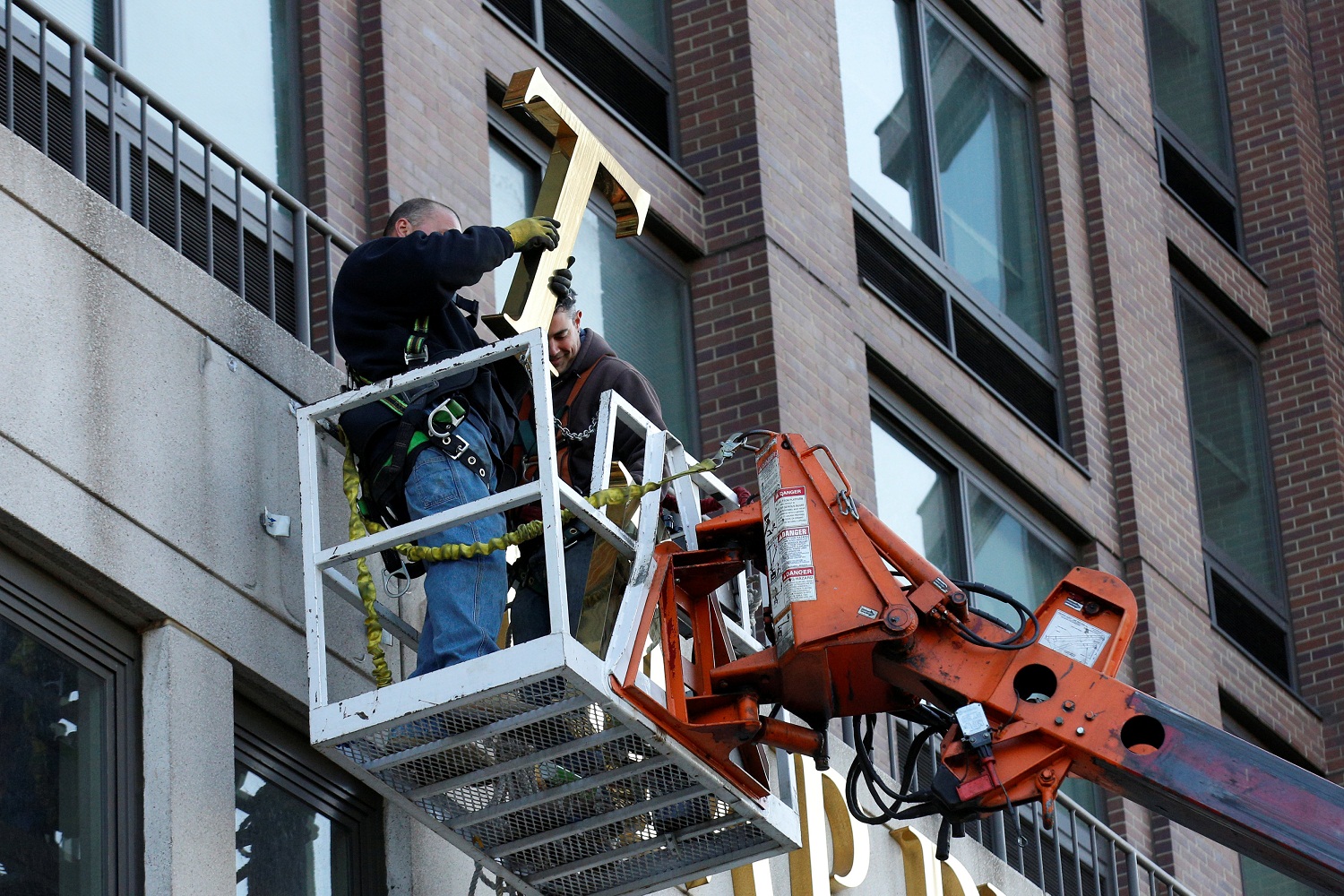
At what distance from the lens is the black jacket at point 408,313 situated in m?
10.1

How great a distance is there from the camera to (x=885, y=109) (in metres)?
21.3

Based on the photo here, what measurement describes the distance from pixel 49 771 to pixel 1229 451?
17442mm

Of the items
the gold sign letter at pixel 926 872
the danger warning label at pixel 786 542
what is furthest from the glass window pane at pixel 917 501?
the danger warning label at pixel 786 542

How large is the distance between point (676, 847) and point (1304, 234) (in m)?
17.1

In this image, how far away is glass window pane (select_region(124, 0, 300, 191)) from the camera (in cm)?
1427

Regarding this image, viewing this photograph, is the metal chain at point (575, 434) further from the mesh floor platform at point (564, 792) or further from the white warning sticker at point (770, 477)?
the mesh floor platform at point (564, 792)

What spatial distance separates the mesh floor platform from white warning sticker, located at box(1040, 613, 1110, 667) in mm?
1302

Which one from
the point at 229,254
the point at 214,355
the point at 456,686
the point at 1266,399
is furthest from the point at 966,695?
the point at 1266,399

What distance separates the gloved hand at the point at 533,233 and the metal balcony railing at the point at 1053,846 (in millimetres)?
5070

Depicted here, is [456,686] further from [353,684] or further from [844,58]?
[844,58]

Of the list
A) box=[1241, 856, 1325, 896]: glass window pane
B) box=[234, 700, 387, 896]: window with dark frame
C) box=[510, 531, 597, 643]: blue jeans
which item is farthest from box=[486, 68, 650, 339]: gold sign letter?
box=[1241, 856, 1325, 896]: glass window pane

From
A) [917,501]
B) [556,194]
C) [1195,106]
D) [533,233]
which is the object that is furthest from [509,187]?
[1195,106]

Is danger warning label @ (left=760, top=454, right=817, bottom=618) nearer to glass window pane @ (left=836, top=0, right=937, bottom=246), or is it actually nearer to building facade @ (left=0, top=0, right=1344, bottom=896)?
building facade @ (left=0, top=0, right=1344, bottom=896)

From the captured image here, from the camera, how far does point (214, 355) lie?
10.9 meters
